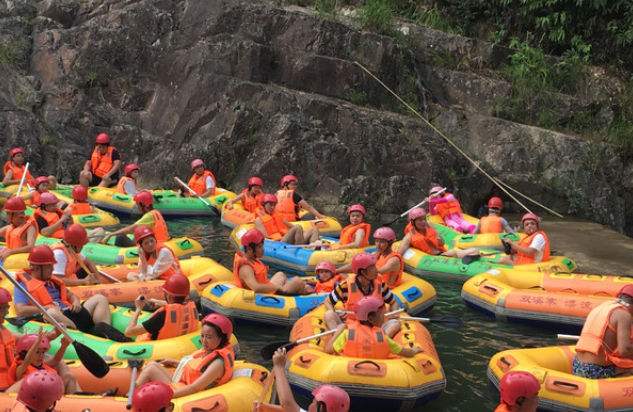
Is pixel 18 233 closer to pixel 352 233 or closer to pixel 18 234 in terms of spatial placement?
pixel 18 234

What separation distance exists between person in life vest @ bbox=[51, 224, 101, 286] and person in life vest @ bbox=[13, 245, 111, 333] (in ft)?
2.14

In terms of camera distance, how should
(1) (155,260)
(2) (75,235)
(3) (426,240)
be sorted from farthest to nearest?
(3) (426,240) → (1) (155,260) → (2) (75,235)

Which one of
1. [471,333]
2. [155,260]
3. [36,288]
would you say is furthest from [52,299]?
[471,333]

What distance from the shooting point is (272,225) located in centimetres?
1466

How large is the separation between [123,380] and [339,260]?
570 centimetres

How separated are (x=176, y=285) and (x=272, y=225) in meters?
6.31

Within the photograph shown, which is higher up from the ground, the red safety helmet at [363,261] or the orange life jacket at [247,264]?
the red safety helmet at [363,261]

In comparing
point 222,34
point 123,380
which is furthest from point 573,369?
point 222,34

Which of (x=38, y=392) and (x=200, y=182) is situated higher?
(x=38, y=392)

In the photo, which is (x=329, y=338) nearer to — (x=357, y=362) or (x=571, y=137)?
(x=357, y=362)

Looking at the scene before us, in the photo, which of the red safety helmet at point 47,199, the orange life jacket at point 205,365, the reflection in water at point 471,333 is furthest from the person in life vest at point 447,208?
the orange life jacket at point 205,365

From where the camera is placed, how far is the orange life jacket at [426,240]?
1352 cm

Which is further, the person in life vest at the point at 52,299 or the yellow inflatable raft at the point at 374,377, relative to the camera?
the person in life vest at the point at 52,299

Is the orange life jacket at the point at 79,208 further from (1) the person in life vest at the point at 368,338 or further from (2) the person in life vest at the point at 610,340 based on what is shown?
(2) the person in life vest at the point at 610,340
